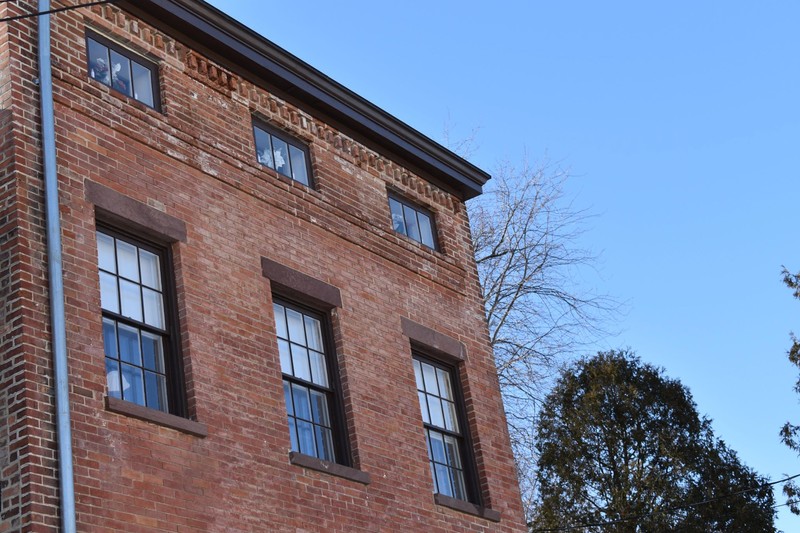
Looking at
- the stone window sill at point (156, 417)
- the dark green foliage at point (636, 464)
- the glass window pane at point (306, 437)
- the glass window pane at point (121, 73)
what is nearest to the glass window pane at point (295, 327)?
the glass window pane at point (306, 437)

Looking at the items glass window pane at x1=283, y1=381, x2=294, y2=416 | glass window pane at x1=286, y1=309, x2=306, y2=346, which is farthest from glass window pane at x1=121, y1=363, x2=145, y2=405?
glass window pane at x1=286, y1=309, x2=306, y2=346

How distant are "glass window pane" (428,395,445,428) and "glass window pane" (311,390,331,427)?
1970 millimetres

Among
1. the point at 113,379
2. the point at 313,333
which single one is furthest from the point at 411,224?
the point at 113,379

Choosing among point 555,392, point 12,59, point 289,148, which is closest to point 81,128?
point 12,59

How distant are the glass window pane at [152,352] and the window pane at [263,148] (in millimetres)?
3239

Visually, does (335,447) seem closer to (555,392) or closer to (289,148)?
(289,148)

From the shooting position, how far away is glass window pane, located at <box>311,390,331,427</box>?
42.8 feet

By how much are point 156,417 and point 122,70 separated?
4010 millimetres

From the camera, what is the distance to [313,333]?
13547 mm

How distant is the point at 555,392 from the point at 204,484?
17583mm

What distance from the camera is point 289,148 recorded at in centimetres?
1449

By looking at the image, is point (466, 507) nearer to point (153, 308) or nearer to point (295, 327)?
point (295, 327)

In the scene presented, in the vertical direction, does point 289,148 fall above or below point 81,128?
above

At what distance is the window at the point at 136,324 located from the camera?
428 inches
